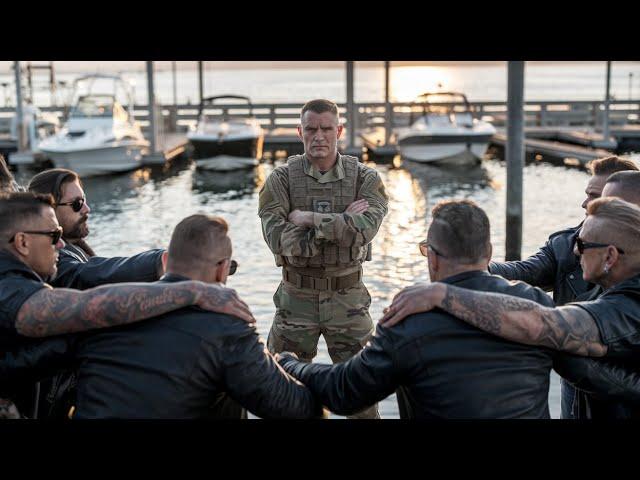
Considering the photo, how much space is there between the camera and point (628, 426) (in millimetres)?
2557

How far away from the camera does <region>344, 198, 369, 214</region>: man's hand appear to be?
457 centimetres

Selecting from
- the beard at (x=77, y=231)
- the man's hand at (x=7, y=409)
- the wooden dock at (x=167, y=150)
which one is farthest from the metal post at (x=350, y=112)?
the man's hand at (x=7, y=409)

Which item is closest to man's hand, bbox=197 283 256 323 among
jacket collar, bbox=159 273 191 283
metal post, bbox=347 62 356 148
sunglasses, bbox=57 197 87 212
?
jacket collar, bbox=159 273 191 283

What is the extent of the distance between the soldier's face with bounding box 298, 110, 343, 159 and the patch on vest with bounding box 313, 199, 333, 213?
0.23m

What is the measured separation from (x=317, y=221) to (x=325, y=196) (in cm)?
25

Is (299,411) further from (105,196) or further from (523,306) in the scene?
(105,196)

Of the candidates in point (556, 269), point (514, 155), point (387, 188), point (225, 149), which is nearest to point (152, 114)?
point (225, 149)

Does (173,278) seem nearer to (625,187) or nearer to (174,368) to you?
(174,368)

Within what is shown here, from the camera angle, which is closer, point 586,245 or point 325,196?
point 586,245

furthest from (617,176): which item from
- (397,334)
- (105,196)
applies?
(105,196)

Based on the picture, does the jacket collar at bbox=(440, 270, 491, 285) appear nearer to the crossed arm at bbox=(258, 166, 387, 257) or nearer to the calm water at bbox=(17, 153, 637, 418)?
the crossed arm at bbox=(258, 166, 387, 257)

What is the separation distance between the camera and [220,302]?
8.68 ft

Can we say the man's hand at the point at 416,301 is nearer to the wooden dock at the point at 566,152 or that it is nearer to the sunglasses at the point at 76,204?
the sunglasses at the point at 76,204
